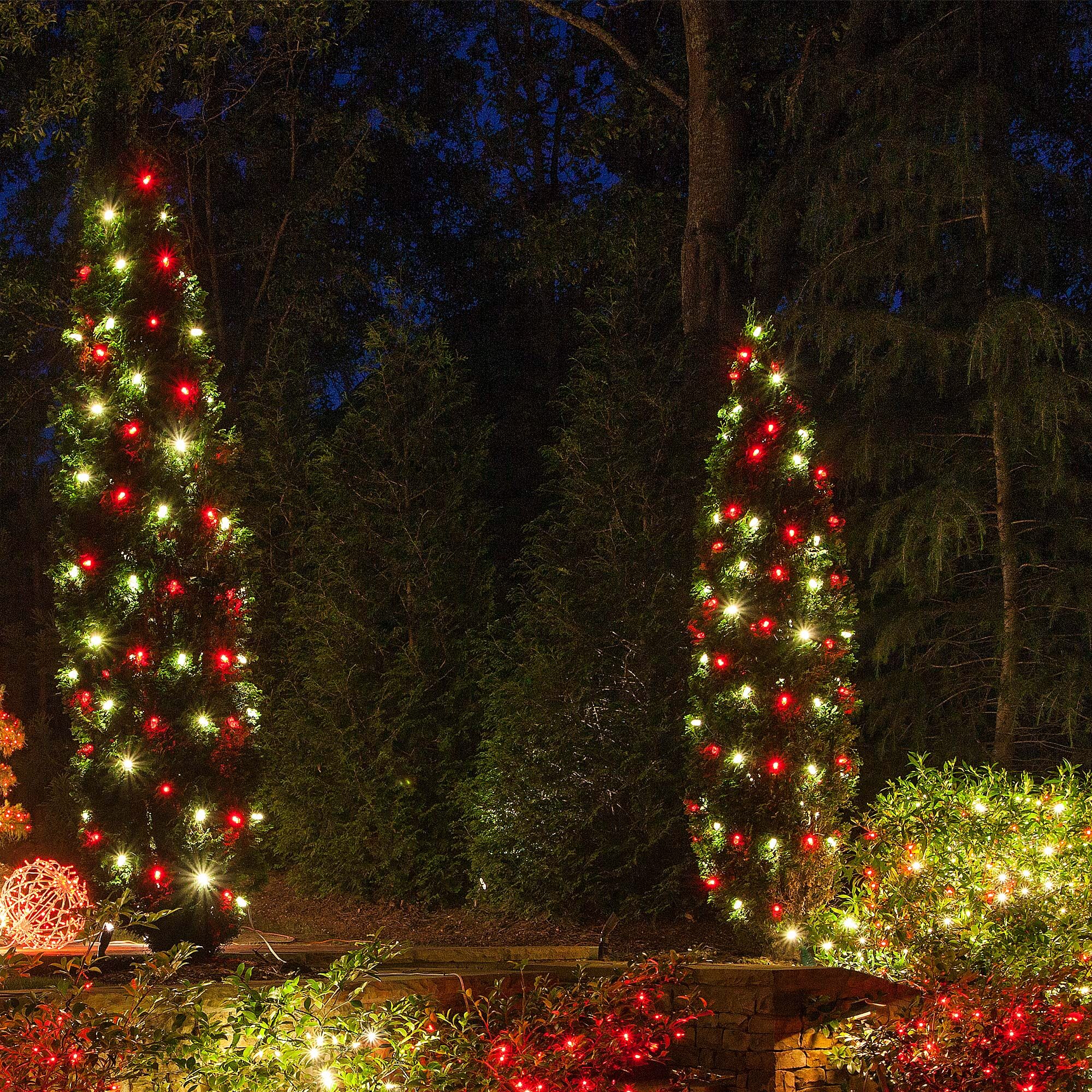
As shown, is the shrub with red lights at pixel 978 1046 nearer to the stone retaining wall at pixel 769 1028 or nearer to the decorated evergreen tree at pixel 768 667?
the stone retaining wall at pixel 769 1028

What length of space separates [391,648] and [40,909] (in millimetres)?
3944

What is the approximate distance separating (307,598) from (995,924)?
675cm

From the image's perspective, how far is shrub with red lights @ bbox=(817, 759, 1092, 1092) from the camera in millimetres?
4945

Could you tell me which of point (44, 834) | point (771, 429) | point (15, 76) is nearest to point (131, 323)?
point (771, 429)

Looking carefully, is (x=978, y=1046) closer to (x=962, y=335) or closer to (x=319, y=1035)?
(x=319, y=1035)

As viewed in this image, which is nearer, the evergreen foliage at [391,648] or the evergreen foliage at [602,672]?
the evergreen foliage at [602,672]

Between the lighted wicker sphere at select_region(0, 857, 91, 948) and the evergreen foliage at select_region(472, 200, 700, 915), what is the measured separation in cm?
304

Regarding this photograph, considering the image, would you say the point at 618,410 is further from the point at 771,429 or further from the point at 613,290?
the point at 771,429

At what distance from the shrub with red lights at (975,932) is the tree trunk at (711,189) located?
5222 millimetres

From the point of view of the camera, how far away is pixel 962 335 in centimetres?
934

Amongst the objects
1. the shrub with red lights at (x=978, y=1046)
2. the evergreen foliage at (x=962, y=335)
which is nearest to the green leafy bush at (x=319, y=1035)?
the shrub with red lights at (x=978, y=1046)

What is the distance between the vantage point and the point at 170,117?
14875 millimetres

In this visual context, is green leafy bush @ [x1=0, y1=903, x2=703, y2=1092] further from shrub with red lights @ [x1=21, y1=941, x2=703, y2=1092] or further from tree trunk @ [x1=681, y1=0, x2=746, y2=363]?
tree trunk @ [x1=681, y1=0, x2=746, y2=363]

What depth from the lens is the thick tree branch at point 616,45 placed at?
39.2 ft
